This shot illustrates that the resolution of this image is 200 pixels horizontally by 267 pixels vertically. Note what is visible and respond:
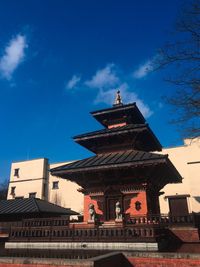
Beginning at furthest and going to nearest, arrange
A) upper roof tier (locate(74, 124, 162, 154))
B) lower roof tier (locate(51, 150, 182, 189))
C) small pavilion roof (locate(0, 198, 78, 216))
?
1. small pavilion roof (locate(0, 198, 78, 216))
2. upper roof tier (locate(74, 124, 162, 154))
3. lower roof tier (locate(51, 150, 182, 189))

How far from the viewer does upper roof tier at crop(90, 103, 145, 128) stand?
20.9 m

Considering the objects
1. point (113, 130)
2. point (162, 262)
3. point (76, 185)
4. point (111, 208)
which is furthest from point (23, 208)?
point (76, 185)

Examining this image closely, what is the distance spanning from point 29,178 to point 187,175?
26230 millimetres

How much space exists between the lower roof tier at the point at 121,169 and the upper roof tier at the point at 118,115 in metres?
3.40

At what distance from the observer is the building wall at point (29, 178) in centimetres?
4419

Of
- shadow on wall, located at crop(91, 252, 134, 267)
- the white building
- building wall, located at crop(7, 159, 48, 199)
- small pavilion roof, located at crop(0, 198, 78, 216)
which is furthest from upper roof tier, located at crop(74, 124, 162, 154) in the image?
building wall, located at crop(7, 159, 48, 199)

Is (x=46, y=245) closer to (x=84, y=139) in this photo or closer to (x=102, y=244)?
(x=102, y=244)

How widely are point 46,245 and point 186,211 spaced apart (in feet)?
74.8

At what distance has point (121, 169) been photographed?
17.0 m

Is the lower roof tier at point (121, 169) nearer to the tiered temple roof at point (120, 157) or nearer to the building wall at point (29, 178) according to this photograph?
the tiered temple roof at point (120, 157)

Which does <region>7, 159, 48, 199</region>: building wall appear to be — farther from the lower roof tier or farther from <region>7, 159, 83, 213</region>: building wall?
the lower roof tier

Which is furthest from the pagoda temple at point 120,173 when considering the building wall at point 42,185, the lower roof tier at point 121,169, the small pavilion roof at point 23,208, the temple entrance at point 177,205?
the building wall at point 42,185

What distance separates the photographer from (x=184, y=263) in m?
8.81

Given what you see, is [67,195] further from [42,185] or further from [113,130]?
[113,130]
